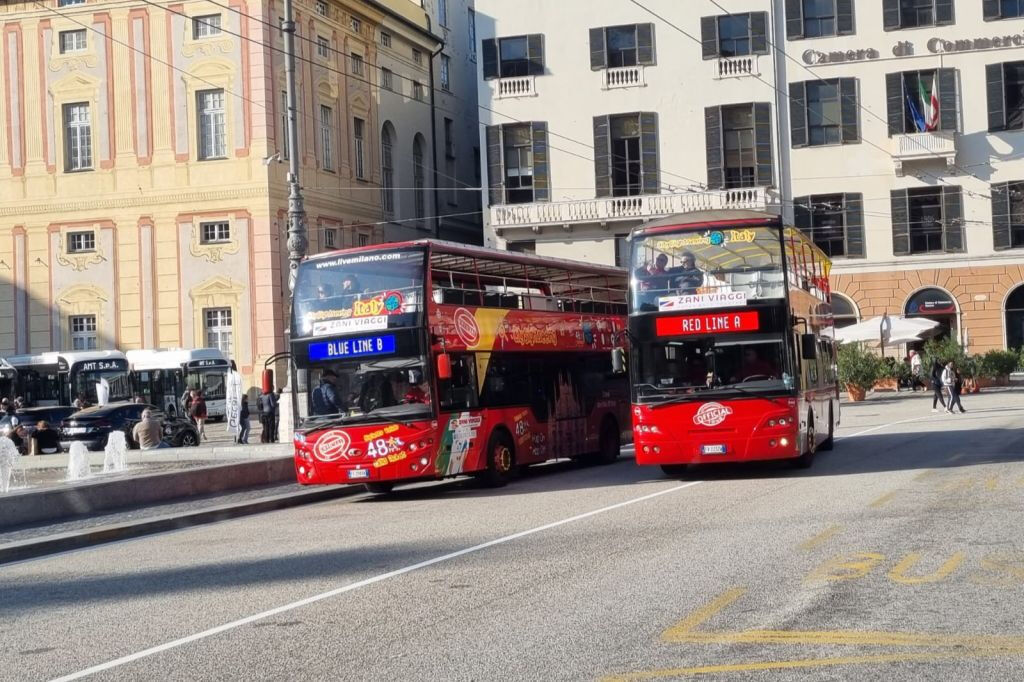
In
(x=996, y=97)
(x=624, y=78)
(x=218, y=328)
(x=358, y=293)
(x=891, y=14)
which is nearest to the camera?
(x=358, y=293)

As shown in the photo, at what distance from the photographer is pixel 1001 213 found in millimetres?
48281

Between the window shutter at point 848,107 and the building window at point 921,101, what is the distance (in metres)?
1.19

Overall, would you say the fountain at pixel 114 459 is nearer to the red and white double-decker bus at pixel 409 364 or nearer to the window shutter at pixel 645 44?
the red and white double-decker bus at pixel 409 364

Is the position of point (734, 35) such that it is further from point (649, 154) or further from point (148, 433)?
point (148, 433)

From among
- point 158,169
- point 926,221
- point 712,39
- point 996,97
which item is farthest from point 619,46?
point 158,169

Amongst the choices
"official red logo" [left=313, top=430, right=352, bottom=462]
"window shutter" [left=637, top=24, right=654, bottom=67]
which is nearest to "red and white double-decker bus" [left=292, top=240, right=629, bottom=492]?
"official red logo" [left=313, top=430, right=352, bottom=462]

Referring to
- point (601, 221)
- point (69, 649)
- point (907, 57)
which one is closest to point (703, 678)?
point (69, 649)

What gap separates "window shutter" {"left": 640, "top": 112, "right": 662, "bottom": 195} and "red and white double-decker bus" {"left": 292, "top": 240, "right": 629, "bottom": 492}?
2749 cm

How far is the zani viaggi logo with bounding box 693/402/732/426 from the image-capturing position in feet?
64.5

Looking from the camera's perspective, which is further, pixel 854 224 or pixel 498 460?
pixel 854 224

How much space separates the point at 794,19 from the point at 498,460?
3260cm

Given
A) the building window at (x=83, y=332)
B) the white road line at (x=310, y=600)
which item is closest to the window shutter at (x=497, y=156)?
the building window at (x=83, y=332)

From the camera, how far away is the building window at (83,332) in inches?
1998

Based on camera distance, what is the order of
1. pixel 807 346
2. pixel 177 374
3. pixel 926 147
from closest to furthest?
pixel 807 346 → pixel 177 374 → pixel 926 147
